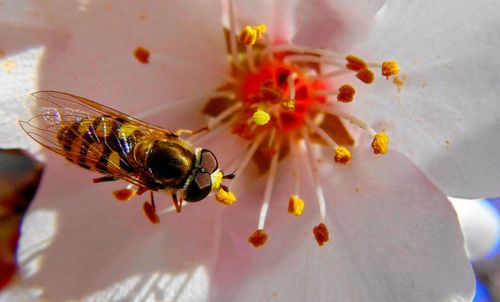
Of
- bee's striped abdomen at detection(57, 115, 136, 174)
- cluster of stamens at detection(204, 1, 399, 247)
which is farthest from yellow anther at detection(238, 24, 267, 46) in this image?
bee's striped abdomen at detection(57, 115, 136, 174)

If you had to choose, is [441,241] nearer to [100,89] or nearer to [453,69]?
[453,69]

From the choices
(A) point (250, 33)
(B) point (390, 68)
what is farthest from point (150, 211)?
(B) point (390, 68)

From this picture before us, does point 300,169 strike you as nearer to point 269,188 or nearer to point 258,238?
point 269,188

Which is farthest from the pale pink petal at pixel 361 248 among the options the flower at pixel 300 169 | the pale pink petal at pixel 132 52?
the pale pink petal at pixel 132 52

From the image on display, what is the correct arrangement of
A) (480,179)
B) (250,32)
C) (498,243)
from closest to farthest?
(480,179) → (250,32) → (498,243)

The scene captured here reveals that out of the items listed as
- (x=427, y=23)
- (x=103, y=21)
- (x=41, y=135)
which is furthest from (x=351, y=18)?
(x=41, y=135)

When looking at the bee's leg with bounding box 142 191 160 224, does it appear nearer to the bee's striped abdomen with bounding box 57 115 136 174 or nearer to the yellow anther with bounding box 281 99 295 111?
the bee's striped abdomen with bounding box 57 115 136 174
